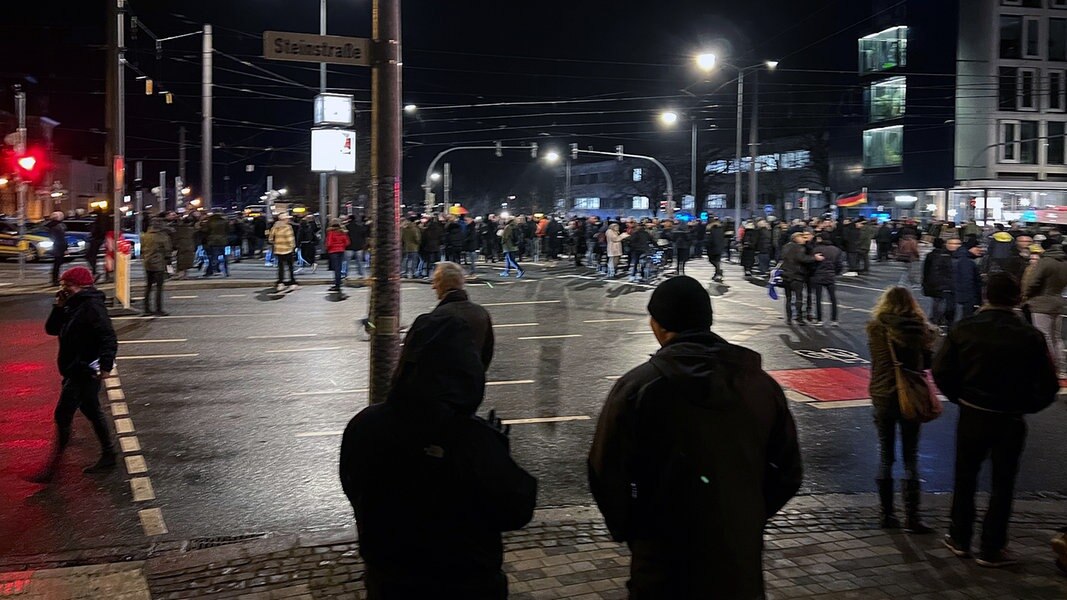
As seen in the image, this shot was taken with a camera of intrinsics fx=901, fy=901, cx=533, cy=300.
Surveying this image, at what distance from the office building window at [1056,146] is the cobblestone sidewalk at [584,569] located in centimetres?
5647

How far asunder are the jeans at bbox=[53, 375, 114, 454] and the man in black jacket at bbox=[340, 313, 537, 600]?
5.44 metres

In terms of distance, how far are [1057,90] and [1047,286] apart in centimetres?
5084

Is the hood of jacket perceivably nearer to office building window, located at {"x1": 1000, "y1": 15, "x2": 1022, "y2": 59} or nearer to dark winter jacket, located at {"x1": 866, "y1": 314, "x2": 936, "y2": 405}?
dark winter jacket, located at {"x1": 866, "y1": 314, "x2": 936, "y2": 405}

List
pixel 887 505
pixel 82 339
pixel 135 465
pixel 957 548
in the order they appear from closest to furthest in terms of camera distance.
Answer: pixel 957 548
pixel 887 505
pixel 82 339
pixel 135 465

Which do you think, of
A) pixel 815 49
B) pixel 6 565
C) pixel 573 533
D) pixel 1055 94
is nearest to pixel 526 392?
pixel 573 533

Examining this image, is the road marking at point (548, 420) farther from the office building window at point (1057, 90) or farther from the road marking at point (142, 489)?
the office building window at point (1057, 90)

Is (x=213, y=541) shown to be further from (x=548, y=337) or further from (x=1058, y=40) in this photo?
(x=1058, y=40)

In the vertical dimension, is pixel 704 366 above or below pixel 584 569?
above

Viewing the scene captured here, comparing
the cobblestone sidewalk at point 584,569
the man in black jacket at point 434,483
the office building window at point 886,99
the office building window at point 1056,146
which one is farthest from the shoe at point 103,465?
the office building window at point 1056,146

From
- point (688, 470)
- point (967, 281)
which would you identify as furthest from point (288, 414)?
point (967, 281)

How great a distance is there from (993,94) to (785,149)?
86.1ft

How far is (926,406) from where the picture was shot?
5.84 m

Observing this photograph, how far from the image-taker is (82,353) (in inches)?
288

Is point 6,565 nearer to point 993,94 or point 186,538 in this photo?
point 186,538
